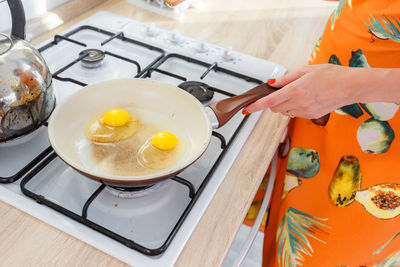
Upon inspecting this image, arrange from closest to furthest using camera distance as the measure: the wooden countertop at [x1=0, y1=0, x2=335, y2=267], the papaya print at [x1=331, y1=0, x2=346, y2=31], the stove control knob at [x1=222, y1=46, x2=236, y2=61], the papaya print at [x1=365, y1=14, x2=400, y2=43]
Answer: the wooden countertop at [x1=0, y1=0, x2=335, y2=267] < the papaya print at [x1=365, y1=14, x2=400, y2=43] < the papaya print at [x1=331, y1=0, x2=346, y2=31] < the stove control knob at [x1=222, y1=46, x2=236, y2=61]

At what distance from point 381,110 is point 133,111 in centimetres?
47

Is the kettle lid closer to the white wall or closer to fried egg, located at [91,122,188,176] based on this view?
fried egg, located at [91,122,188,176]

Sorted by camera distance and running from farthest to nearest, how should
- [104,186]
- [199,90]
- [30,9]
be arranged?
[30,9] < [199,90] < [104,186]

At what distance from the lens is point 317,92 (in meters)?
0.67

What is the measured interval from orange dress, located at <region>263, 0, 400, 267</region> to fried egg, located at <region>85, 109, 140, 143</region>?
407 millimetres

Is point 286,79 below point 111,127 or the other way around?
the other way around

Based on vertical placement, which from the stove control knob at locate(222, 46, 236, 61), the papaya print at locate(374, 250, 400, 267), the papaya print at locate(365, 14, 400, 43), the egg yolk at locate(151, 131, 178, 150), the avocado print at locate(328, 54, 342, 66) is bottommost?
the papaya print at locate(374, 250, 400, 267)

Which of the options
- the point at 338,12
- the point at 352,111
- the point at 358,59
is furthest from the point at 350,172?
the point at 338,12

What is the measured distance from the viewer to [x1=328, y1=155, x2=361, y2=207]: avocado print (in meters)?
0.76

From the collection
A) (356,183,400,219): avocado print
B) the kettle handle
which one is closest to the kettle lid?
the kettle handle

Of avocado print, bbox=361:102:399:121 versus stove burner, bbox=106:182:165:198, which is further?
avocado print, bbox=361:102:399:121

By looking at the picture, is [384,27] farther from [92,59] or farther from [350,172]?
[92,59]

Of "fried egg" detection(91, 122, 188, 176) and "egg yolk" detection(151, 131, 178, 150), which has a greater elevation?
"egg yolk" detection(151, 131, 178, 150)

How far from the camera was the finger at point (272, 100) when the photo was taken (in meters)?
0.66
